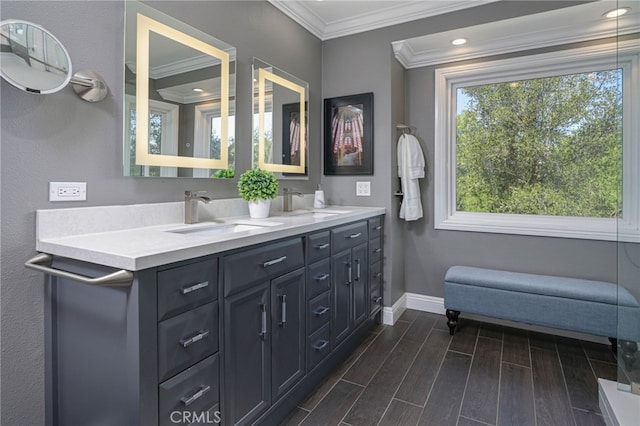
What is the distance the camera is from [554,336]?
2.70m

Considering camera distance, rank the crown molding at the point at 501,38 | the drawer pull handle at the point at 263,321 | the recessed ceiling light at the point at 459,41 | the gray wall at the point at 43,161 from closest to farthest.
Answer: the gray wall at the point at 43,161 < the drawer pull handle at the point at 263,321 < the crown molding at the point at 501,38 < the recessed ceiling light at the point at 459,41

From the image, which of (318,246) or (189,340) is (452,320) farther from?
(189,340)

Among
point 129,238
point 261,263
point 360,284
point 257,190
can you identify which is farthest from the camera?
point 360,284

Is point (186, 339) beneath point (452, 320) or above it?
above

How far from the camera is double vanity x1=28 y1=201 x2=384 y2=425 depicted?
104 centimetres

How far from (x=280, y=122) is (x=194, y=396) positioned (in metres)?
1.98

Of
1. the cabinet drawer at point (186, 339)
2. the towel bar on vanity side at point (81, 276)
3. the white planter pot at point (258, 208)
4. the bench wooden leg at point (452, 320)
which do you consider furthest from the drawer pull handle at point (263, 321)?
the bench wooden leg at point (452, 320)

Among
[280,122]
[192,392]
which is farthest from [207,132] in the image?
[192,392]

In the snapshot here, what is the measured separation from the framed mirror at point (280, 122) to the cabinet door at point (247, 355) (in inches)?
48.1

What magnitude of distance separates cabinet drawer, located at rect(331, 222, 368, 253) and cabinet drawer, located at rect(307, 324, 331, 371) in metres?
0.49

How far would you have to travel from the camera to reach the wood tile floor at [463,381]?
1.73 metres

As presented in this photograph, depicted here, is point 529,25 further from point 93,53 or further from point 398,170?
point 93,53

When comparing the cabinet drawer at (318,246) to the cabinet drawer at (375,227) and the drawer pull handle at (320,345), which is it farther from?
the cabinet drawer at (375,227)

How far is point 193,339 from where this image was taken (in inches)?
45.8
